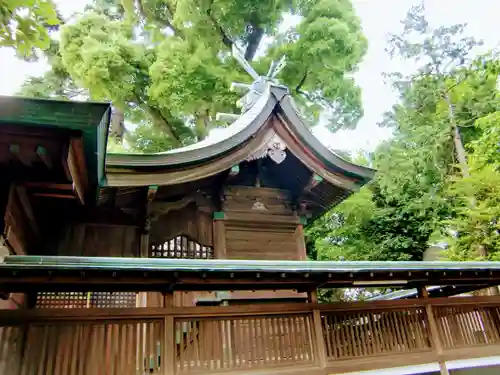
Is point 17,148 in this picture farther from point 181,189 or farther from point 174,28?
point 174,28

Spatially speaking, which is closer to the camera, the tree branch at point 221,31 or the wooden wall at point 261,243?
the wooden wall at point 261,243

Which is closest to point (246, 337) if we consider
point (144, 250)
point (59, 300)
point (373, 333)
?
point (373, 333)

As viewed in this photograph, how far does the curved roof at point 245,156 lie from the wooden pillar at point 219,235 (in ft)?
3.47

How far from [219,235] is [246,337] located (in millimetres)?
2768

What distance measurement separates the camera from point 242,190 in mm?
8547

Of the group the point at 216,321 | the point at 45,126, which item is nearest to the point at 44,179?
the point at 45,126

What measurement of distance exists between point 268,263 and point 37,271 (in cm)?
281

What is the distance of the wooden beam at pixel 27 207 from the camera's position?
186 inches

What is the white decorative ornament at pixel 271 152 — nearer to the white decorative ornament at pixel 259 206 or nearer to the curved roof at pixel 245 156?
the curved roof at pixel 245 156

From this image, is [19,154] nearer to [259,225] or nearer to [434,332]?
[259,225]

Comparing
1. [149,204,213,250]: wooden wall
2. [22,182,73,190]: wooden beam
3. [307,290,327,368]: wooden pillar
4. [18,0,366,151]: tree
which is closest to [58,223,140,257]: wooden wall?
[149,204,213,250]: wooden wall

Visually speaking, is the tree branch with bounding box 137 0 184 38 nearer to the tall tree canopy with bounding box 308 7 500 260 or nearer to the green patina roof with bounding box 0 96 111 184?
the tall tree canopy with bounding box 308 7 500 260

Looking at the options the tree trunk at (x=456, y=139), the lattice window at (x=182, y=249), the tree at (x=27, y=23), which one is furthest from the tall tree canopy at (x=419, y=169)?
the tree at (x=27, y=23)

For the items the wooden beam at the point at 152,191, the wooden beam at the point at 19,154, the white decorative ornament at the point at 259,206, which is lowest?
the wooden beam at the point at 19,154
